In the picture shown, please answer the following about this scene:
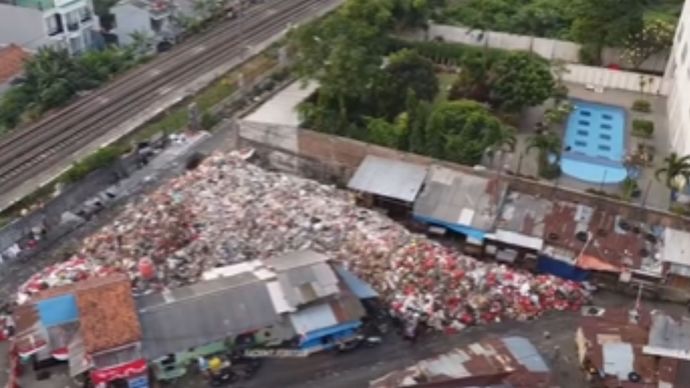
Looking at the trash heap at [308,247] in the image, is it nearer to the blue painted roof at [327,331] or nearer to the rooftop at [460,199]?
the rooftop at [460,199]

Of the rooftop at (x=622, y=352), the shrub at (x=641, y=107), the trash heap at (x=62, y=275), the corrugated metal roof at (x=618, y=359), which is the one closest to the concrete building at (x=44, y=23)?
the trash heap at (x=62, y=275)

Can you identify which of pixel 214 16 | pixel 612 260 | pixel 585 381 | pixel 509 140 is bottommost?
pixel 585 381

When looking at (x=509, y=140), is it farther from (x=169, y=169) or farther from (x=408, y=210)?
(x=169, y=169)

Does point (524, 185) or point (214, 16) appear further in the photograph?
point (214, 16)

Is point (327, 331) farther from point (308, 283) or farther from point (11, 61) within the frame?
point (11, 61)

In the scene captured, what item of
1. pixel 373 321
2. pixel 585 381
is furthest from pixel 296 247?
pixel 585 381

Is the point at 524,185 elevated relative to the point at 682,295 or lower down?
elevated
